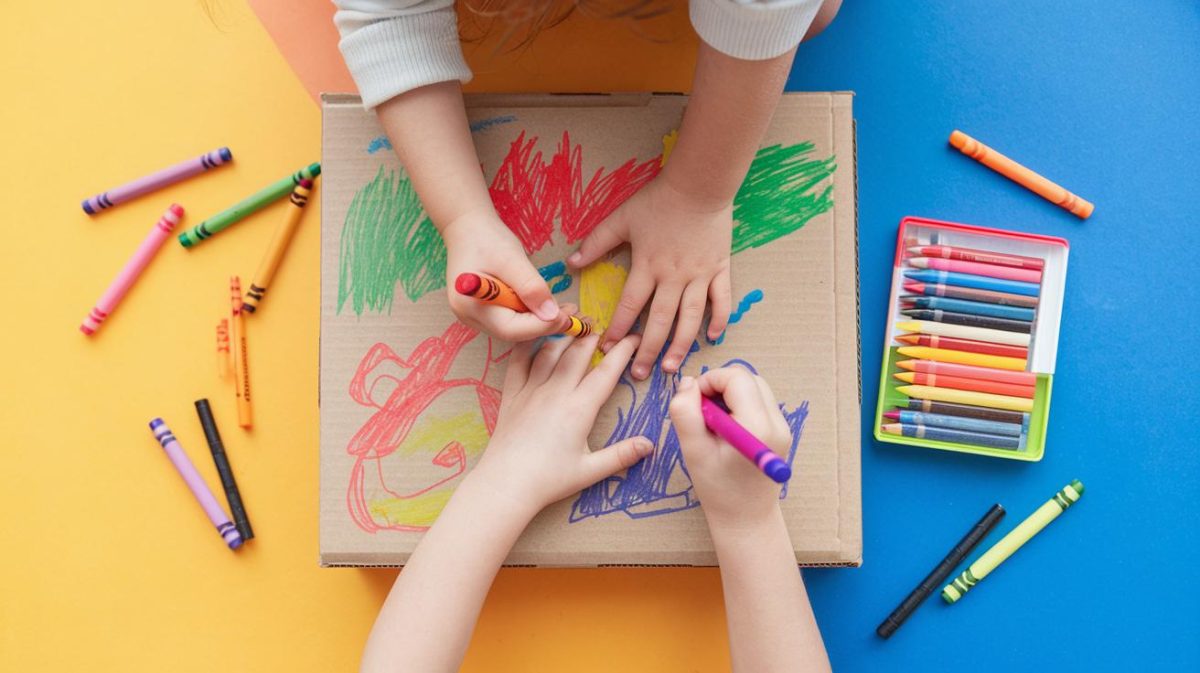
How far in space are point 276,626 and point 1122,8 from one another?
0.85 m

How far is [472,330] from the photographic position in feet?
1.93

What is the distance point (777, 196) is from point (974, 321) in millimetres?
194

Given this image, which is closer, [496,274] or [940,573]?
[496,274]

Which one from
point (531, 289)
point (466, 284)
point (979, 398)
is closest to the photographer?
point (466, 284)

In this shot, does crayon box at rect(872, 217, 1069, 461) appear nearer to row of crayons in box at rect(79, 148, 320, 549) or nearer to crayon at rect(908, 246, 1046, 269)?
crayon at rect(908, 246, 1046, 269)

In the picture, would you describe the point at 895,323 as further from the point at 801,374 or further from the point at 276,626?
the point at 276,626

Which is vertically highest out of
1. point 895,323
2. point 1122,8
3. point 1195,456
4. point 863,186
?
point 1122,8

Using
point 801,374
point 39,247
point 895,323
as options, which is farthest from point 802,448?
point 39,247

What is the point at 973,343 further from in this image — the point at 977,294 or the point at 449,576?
the point at 449,576

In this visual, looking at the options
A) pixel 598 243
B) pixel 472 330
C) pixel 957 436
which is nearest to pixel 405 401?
pixel 472 330

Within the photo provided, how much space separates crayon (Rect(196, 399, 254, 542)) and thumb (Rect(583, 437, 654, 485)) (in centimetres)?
31

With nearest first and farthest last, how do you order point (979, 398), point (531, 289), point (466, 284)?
point (466, 284), point (531, 289), point (979, 398)

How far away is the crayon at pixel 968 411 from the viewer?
25.8 inches

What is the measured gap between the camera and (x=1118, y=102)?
70cm
